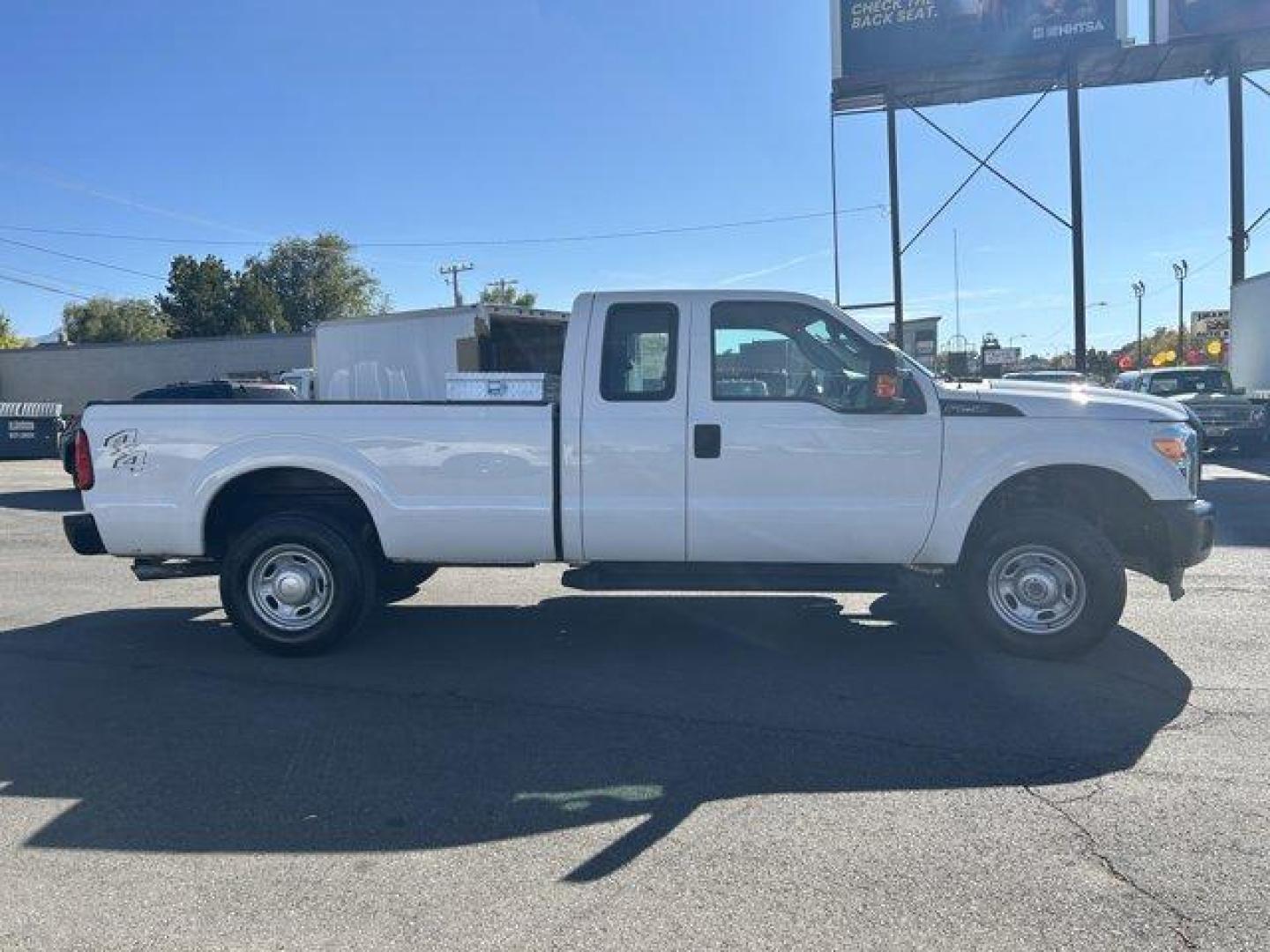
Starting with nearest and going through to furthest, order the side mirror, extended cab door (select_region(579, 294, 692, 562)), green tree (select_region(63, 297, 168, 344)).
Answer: the side mirror, extended cab door (select_region(579, 294, 692, 562)), green tree (select_region(63, 297, 168, 344))

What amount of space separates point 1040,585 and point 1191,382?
16.7 metres

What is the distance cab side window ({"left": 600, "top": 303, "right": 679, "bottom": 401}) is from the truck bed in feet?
1.37

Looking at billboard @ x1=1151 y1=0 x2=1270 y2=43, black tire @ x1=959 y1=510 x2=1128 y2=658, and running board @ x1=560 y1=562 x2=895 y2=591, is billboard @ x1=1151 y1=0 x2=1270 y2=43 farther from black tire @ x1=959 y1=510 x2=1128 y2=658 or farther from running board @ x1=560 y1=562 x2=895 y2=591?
running board @ x1=560 y1=562 x2=895 y2=591

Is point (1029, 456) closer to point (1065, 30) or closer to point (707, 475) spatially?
point (707, 475)

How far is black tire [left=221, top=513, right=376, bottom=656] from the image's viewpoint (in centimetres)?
595

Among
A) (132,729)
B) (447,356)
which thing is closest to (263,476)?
(132,729)

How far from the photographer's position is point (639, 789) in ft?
13.3

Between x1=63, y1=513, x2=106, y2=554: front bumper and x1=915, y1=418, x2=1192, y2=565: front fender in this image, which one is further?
x1=63, y1=513, x2=106, y2=554: front bumper

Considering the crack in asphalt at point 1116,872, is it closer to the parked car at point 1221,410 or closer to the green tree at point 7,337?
the parked car at point 1221,410

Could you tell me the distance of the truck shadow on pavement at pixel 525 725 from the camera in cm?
386

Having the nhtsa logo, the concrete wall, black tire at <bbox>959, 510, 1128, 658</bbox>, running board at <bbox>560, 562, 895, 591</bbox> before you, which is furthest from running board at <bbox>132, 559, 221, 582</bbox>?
the concrete wall

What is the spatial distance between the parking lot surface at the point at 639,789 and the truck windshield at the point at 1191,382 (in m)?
14.4

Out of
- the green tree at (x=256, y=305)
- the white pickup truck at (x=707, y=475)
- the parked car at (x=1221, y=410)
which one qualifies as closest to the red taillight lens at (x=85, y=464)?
the white pickup truck at (x=707, y=475)

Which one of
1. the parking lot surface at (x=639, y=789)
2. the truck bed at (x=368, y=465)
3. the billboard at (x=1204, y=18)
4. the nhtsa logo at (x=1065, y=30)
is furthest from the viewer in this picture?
the nhtsa logo at (x=1065, y=30)
